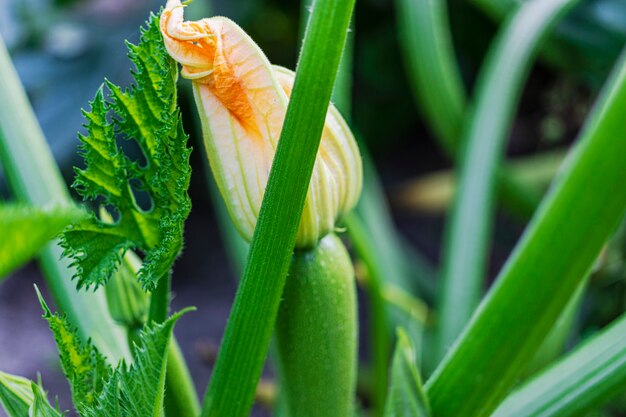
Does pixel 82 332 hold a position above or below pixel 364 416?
above

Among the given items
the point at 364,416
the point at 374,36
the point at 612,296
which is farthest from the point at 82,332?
the point at 374,36

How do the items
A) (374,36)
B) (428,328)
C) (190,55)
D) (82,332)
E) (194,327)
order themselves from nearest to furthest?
1. (190,55)
2. (82,332)
3. (428,328)
4. (194,327)
5. (374,36)

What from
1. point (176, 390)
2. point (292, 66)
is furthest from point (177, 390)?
point (292, 66)

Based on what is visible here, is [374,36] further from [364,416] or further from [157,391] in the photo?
[157,391]

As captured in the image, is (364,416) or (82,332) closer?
(82,332)

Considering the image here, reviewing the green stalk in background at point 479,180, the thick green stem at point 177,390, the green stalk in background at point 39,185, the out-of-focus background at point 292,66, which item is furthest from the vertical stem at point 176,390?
the out-of-focus background at point 292,66

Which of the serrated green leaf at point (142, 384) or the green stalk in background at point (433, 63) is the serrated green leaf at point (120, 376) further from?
the green stalk in background at point (433, 63)


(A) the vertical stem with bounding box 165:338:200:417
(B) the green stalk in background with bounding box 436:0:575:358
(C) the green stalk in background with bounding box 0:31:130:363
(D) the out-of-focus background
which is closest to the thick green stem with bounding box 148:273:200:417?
(A) the vertical stem with bounding box 165:338:200:417
